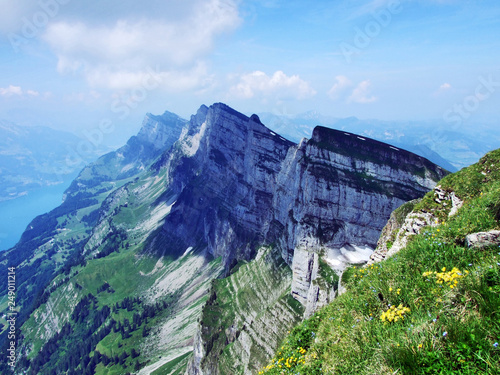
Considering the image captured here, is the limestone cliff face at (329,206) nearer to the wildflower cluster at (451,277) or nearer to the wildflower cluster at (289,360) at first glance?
the wildflower cluster at (289,360)

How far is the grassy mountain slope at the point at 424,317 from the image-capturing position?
7680 mm

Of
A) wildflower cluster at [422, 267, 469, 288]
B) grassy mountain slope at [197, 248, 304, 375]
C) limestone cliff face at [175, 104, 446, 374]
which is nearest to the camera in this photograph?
wildflower cluster at [422, 267, 469, 288]

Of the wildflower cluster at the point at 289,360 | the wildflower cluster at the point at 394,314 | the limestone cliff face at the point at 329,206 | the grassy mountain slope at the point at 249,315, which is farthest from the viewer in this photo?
the limestone cliff face at the point at 329,206

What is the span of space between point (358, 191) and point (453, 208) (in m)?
75.2

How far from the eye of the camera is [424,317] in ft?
31.2

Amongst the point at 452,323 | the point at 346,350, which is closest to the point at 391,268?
the point at 346,350

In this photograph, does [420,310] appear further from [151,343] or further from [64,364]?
[64,364]

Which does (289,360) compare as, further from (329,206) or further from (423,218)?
(329,206)

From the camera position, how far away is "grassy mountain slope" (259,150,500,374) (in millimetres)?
7680

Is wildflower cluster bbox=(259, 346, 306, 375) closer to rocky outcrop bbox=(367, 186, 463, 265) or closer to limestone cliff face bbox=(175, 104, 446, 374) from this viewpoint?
rocky outcrop bbox=(367, 186, 463, 265)

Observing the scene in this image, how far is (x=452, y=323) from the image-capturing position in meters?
8.21

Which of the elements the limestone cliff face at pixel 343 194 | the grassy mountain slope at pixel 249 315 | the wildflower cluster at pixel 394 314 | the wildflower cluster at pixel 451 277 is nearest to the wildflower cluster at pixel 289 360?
the wildflower cluster at pixel 394 314

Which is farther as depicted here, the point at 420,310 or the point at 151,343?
the point at 151,343

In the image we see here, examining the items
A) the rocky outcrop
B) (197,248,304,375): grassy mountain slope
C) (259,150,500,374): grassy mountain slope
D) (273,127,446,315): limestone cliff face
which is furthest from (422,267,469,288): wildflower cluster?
(197,248,304,375): grassy mountain slope
